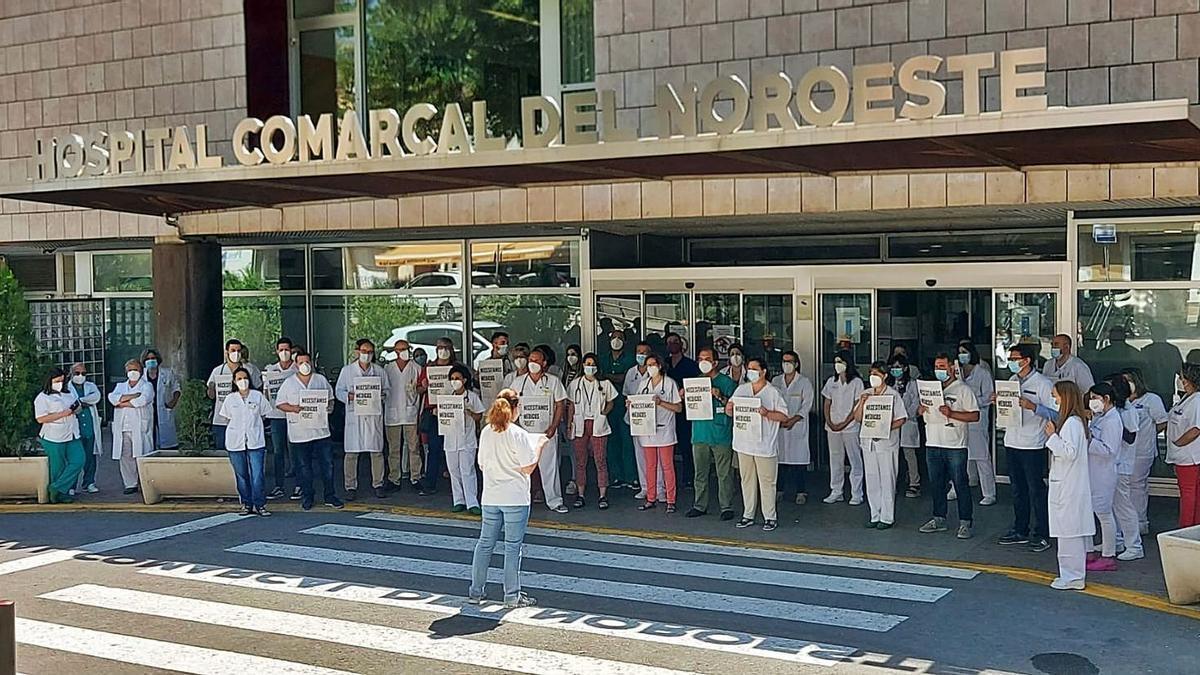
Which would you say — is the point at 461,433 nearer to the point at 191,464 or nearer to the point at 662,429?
the point at 662,429

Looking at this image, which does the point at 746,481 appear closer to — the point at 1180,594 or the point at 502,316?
the point at 1180,594

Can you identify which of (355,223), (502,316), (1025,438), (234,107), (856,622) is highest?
(234,107)

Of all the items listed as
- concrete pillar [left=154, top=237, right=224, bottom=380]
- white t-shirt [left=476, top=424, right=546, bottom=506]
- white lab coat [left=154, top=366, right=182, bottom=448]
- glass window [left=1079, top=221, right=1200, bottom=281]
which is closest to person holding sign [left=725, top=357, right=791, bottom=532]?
white t-shirt [left=476, top=424, right=546, bottom=506]

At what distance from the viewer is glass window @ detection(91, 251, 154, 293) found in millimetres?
23328

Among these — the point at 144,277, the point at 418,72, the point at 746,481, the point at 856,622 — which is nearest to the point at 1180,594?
the point at 856,622

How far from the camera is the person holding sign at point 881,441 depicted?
12984 millimetres

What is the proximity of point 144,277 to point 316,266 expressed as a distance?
418 cm

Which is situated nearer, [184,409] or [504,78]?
[184,409]

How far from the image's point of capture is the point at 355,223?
17688 mm

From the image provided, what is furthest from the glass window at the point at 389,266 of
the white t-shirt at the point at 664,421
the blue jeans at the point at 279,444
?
the white t-shirt at the point at 664,421

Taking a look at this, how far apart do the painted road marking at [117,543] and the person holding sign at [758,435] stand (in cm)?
566

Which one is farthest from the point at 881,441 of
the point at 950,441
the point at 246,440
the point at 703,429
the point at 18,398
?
the point at 18,398

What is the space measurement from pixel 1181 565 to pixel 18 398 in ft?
43.7

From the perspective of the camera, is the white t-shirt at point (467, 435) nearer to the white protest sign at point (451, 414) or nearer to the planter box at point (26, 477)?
the white protest sign at point (451, 414)
